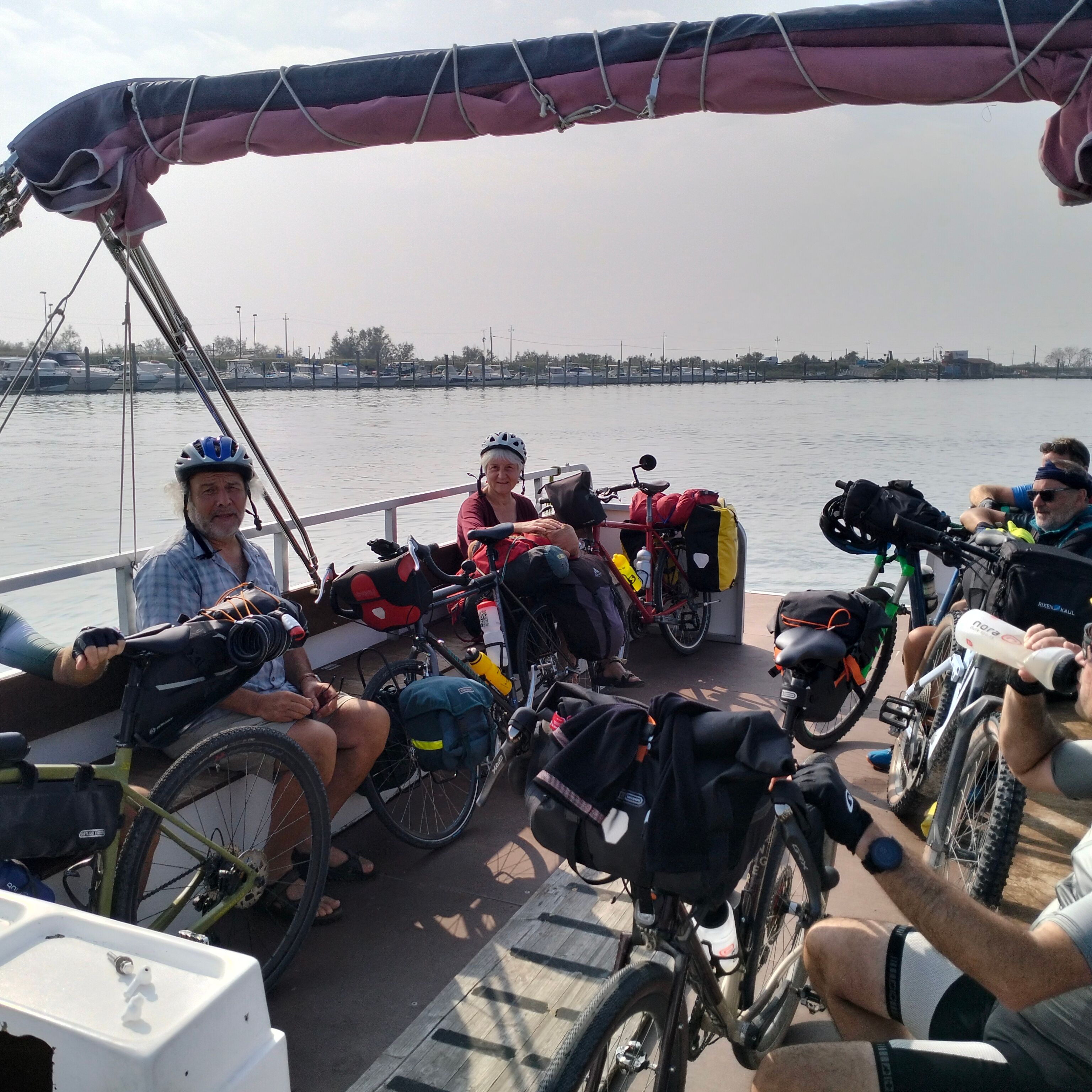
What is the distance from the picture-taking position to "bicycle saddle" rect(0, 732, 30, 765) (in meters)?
1.86

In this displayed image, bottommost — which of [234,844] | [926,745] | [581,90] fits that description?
[234,844]

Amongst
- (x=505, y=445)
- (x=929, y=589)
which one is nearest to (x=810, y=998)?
(x=929, y=589)

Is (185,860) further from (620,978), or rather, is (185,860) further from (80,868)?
(620,978)

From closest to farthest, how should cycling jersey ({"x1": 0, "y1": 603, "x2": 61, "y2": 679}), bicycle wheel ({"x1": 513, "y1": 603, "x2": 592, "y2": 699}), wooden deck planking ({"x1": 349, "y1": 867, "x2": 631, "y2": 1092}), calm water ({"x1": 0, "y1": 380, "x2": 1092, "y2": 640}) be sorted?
wooden deck planking ({"x1": 349, "y1": 867, "x2": 631, "y2": 1092})
cycling jersey ({"x1": 0, "y1": 603, "x2": 61, "y2": 679})
bicycle wheel ({"x1": 513, "y1": 603, "x2": 592, "y2": 699})
calm water ({"x1": 0, "y1": 380, "x2": 1092, "y2": 640})

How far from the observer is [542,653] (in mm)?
4480

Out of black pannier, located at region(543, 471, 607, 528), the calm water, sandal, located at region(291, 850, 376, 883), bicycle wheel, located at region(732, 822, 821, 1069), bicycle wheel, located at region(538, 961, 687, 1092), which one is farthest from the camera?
the calm water

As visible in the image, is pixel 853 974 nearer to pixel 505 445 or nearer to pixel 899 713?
pixel 899 713

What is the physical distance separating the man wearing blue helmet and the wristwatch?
1857 mm

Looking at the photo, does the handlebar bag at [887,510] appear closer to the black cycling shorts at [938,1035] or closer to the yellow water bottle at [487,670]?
the yellow water bottle at [487,670]

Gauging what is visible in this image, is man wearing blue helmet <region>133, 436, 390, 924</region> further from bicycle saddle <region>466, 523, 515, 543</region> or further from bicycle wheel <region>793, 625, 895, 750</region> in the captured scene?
bicycle wheel <region>793, 625, 895, 750</region>

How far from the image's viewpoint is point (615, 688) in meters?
5.18

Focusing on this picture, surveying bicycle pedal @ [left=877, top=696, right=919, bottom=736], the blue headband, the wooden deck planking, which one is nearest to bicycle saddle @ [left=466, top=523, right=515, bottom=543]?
the wooden deck planking

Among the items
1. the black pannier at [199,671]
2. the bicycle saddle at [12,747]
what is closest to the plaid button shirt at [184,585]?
the black pannier at [199,671]

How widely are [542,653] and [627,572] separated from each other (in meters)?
1.37
